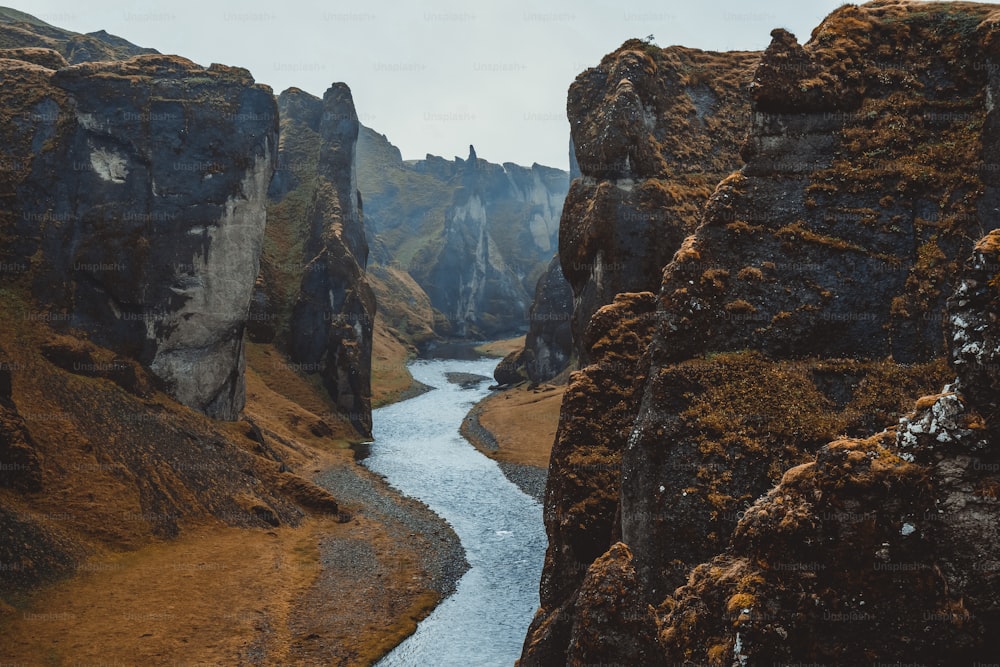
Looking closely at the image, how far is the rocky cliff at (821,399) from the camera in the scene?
30.2 feet

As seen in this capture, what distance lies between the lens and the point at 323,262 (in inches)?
3903

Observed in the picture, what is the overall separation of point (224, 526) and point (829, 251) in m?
42.5

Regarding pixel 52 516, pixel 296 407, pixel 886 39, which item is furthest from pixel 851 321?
pixel 296 407

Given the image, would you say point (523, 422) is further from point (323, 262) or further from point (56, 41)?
point (56, 41)

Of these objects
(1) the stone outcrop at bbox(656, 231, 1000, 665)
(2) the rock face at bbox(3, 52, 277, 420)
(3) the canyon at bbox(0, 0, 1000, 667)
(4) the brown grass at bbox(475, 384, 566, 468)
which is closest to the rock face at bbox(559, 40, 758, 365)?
(3) the canyon at bbox(0, 0, 1000, 667)

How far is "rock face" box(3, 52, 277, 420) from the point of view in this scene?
50.4 metres

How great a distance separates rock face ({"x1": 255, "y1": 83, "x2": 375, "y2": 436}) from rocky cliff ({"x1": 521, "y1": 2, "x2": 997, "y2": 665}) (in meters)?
73.1

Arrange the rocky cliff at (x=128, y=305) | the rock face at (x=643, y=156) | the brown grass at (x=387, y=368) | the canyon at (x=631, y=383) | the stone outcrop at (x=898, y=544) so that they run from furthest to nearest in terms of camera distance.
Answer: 1. the brown grass at (x=387, y=368)
2. the rock face at (x=643, y=156)
3. the rocky cliff at (x=128, y=305)
4. the canyon at (x=631, y=383)
5. the stone outcrop at (x=898, y=544)

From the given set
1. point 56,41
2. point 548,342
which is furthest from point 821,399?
point 56,41

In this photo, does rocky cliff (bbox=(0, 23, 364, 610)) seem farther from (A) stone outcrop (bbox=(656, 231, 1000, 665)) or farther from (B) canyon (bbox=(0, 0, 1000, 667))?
(A) stone outcrop (bbox=(656, 231, 1000, 665))

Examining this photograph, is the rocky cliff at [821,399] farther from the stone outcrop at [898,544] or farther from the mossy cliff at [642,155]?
the mossy cliff at [642,155]

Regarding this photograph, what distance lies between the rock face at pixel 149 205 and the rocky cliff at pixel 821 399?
44617 millimetres

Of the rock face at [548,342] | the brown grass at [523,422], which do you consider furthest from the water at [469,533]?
the rock face at [548,342]

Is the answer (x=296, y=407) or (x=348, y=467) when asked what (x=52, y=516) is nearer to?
(x=348, y=467)
